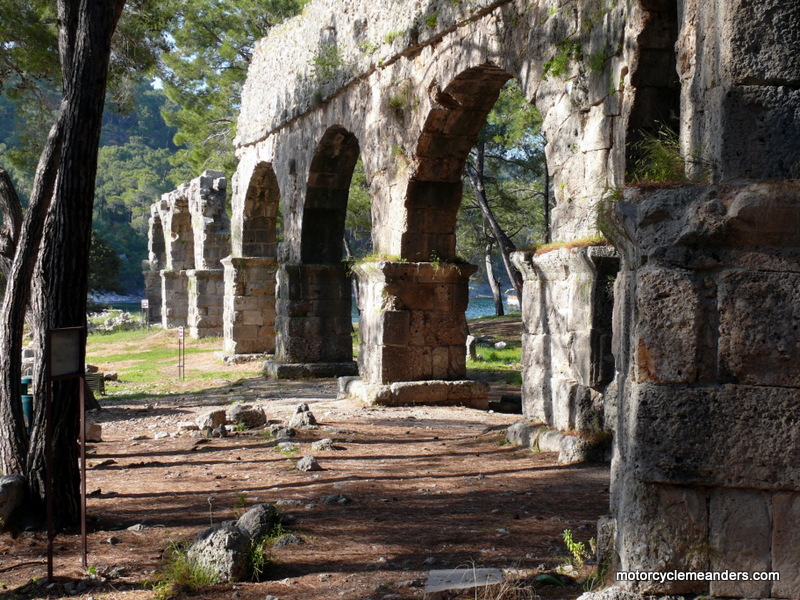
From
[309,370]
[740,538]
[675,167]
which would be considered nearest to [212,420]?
[309,370]

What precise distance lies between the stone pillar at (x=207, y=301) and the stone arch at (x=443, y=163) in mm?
12666

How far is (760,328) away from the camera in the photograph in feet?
10.0

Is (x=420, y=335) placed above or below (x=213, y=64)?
below

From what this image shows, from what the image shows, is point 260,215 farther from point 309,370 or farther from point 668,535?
point 668,535

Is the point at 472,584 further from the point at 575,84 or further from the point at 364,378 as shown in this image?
the point at 364,378

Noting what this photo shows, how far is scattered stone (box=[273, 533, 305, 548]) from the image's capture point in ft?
15.8

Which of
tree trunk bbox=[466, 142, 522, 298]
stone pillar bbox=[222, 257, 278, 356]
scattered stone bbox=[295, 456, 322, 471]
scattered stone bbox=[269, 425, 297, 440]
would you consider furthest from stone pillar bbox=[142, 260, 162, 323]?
scattered stone bbox=[295, 456, 322, 471]

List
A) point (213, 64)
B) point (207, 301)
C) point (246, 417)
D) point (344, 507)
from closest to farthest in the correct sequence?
point (344, 507) → point (246, 417) → point (207, 301) → point (213, 64)

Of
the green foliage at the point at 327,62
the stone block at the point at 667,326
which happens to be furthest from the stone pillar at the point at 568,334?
the green foliage at the point at 327,62

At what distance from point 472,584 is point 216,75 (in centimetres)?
2401

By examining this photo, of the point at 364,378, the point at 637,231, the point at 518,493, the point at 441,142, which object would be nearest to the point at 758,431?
the point at 637,231

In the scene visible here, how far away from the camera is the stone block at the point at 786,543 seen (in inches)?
120

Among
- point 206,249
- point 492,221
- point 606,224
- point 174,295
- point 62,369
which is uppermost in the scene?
point 492,221

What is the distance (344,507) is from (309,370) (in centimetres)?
853
